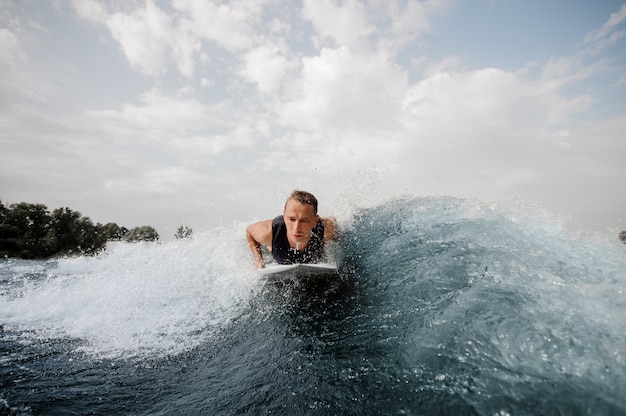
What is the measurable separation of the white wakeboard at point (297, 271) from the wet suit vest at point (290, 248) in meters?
0.36

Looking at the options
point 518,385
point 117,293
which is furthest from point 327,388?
point 117,293

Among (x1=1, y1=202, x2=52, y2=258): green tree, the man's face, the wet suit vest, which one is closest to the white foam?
the wet suit vest

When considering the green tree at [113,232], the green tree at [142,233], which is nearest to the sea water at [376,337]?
the green tree at [142,233]

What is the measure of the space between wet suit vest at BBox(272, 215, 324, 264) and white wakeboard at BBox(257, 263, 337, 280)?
36 centimetres

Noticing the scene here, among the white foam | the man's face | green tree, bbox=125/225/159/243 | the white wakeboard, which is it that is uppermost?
green tree, bbox=125/225/159/243

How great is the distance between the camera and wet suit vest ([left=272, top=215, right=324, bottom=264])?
542 centimetres

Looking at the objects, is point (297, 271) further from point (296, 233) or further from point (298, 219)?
point (298, 219)

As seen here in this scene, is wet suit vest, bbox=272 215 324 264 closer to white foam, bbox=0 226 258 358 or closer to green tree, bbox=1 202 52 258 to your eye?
white foam, bbox=0 226 258 358

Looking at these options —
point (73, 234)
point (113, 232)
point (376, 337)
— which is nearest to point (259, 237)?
point (376, 337)

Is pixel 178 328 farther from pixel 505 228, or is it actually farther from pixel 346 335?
pixel 505 228

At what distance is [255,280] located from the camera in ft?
18.4

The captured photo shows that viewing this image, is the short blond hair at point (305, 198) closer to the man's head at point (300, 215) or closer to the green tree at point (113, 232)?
the man's head at point (300, 215)

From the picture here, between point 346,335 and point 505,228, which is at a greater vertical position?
point 505,228

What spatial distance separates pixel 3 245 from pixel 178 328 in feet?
154
